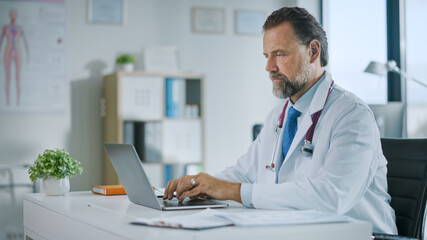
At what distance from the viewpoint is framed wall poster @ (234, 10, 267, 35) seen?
5.24 meters

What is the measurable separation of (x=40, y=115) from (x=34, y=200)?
2.60 m

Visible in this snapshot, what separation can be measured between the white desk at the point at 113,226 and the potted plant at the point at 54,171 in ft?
0.15

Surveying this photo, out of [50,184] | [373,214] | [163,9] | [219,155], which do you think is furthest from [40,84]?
[373,214]

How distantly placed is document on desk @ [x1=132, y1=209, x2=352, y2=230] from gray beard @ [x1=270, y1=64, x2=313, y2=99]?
722 millimetres

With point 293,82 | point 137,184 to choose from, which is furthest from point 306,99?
point 137,184

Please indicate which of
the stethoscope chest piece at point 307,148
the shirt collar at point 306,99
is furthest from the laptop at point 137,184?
the shirt collar at point 306,99

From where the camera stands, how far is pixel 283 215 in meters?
1.45

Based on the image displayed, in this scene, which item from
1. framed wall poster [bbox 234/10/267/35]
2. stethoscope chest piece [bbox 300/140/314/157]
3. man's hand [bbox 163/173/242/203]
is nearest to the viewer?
man's hand [bbox 163/173/242/203]

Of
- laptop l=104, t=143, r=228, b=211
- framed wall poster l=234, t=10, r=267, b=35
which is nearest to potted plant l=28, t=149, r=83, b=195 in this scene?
laptop l=104, t=143, r=228, b=211

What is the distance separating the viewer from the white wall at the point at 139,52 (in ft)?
15.1

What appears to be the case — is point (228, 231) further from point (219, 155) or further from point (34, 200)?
point (219, 155)

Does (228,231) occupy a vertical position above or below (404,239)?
above

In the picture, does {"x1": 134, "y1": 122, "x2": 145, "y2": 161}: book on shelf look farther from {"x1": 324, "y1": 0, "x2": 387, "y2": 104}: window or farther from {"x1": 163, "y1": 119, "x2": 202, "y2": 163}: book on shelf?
{"x1": 324, "y1": 0, "x2": 387, "y2": 104}: window

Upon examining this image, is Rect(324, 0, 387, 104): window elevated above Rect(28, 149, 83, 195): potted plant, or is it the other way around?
Rect(324, 0, 387, 104): window
